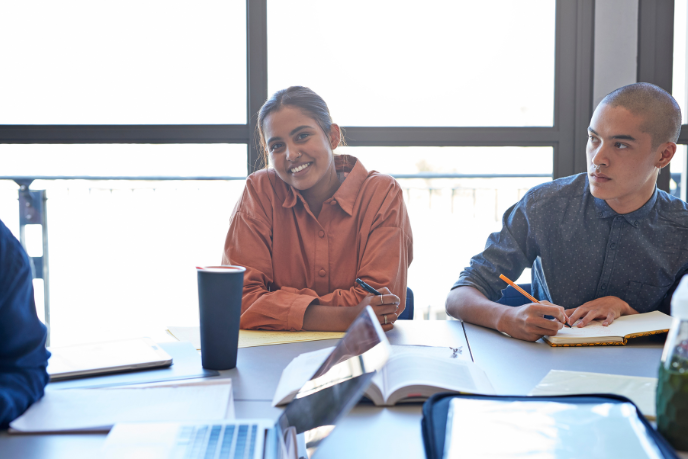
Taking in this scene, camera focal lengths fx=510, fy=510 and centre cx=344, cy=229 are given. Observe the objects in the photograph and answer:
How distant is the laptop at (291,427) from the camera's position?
56cm

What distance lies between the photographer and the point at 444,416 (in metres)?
0.68

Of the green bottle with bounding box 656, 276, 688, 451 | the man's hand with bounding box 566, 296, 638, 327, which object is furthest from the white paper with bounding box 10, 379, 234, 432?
the man's hand with bounding box 566, 296, 638, 327

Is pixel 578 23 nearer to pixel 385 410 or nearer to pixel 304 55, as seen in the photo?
pixel 304 55

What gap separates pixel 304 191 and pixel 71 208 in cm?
157

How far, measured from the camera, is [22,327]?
0.74 metres

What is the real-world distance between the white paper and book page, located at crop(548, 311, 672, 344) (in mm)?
727

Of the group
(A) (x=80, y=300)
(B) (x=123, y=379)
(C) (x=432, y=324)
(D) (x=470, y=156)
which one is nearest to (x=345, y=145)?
(D) (x=470, y=156)

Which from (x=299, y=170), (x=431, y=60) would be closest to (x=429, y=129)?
(x=431, y=60)

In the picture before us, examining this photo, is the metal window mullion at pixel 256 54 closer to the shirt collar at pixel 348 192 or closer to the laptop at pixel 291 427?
the shirt collar at pixel 348 192

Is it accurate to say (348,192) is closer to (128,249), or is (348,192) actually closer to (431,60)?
(431,60)

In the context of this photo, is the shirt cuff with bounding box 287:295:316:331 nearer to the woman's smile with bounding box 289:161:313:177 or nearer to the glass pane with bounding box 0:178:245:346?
the woman's smile with bounding box 289:161:313:177

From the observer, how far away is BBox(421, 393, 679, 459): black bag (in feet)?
1.95

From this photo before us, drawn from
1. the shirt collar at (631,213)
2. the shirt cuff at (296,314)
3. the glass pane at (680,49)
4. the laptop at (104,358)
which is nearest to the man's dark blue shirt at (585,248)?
the shirt collar at (631,213)

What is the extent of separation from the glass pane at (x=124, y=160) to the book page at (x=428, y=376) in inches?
60.7
